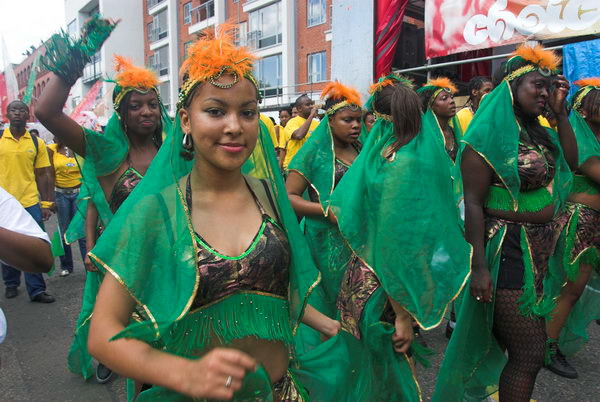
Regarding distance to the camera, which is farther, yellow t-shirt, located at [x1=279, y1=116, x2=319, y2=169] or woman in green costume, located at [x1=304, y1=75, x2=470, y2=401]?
yellow t-shirt, located at [x1=279, y1=116, x2=319, y2=169]

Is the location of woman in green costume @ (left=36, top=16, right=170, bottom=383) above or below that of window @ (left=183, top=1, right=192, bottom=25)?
below

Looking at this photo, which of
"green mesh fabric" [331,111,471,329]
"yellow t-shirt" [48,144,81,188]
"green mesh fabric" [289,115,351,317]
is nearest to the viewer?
"green mesh fabric" [331,111,471,329]

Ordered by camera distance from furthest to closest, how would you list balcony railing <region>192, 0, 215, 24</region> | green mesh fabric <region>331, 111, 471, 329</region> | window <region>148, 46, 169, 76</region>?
1. window <region>148, 46, 169, 76</region>
2. balcony railing <region>192, 0, 215, 24</region>
3. green mesh fabric <region>331, 111, 471, 329</region>

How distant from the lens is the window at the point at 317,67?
22678 mm

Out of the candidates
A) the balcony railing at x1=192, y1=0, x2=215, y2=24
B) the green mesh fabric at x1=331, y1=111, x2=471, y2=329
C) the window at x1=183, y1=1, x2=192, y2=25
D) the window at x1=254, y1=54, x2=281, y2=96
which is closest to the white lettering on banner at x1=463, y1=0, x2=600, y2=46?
the green mesh fabric at x1=331, y1=111, x2=471, y2=329

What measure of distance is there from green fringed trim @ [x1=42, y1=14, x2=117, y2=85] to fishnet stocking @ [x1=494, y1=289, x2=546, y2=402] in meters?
2.66

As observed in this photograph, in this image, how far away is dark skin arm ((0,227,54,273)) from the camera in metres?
1.74

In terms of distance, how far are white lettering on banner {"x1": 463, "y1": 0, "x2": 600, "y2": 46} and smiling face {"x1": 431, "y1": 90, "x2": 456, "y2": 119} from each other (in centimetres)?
322

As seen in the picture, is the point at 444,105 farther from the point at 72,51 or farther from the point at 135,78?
the point at 72,51

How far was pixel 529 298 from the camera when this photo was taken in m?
2.52

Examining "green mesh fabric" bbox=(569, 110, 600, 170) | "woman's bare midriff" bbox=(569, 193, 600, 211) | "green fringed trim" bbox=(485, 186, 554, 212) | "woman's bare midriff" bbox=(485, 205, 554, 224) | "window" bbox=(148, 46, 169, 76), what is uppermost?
"window" bbox=(148, 46, 169, 76)

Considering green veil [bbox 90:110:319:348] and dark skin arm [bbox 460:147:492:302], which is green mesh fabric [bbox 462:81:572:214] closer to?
dark skin arm [bbox 460:147:492:302]

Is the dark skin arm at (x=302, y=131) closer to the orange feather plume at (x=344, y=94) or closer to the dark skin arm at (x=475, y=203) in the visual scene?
the orange feather plume at (x=344, y=94)

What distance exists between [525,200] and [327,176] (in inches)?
55.3
